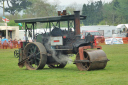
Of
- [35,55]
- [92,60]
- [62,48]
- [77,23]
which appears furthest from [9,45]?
[92,60]

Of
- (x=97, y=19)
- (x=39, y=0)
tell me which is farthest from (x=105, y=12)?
(x=39, y=0)

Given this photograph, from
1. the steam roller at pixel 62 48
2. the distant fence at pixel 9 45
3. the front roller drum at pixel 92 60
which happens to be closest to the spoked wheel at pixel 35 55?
the steam roller at pixel 62 48

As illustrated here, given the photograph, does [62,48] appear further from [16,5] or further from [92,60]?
[16,5]

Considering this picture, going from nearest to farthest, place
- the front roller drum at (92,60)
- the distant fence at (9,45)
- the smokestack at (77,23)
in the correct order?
the front roller drum at (92,60) → the smokestack at (77,23) → the distant fence at (9,45)

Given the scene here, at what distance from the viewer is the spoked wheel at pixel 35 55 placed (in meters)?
12.8

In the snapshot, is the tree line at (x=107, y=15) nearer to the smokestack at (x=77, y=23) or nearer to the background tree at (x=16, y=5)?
the background tree at (x=16, y=5)

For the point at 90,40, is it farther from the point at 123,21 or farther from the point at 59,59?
the point at 123,21

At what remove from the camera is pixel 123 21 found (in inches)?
3354

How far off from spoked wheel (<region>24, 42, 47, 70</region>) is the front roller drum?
1.60m

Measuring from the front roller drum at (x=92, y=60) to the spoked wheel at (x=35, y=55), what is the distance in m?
1.60

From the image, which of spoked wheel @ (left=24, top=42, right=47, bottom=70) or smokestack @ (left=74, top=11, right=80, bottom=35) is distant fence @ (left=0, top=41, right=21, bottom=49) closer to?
spoked wheel @ (left=24, top=42, right=47, bottom=70)

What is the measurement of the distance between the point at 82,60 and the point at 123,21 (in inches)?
2977

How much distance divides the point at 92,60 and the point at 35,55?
9.44 feet

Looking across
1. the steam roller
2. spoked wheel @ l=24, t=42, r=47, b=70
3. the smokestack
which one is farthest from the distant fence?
the smokestack
